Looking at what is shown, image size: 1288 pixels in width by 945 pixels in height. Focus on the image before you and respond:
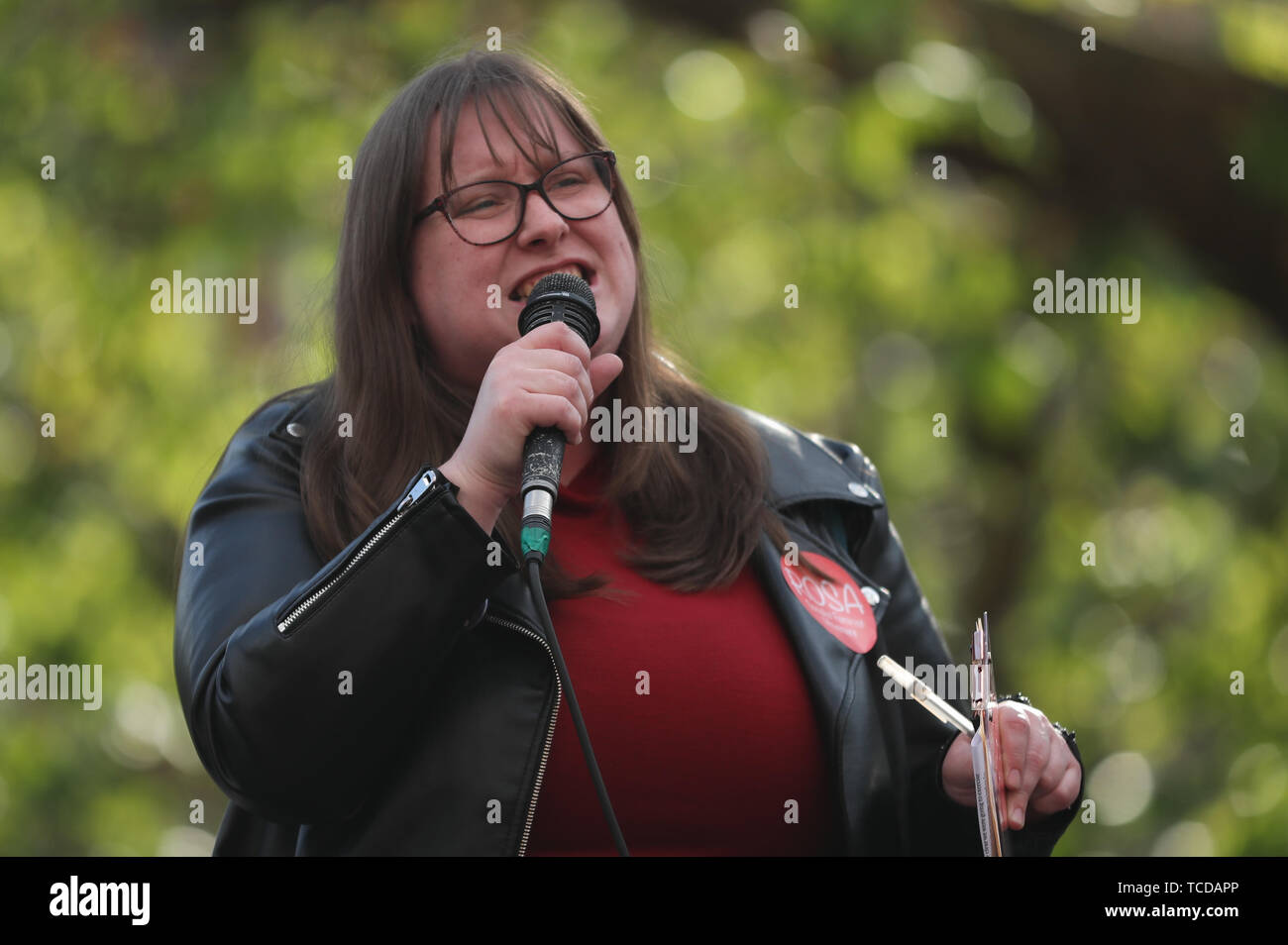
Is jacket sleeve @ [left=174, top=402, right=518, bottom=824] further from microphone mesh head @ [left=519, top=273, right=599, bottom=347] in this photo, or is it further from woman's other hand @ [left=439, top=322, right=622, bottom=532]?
microphone mesh head @ [left=519, top=273, right=599, bottom=347]

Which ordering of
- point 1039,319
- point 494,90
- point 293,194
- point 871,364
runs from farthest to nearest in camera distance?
1. point 871,364
2. point 1039,319
3. point 293,194
4. point 494,90

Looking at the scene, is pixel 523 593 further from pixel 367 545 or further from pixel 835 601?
pixel 835 601

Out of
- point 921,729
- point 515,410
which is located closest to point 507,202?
point 515,410

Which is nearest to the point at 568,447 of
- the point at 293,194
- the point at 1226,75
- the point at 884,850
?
the point at 884,850

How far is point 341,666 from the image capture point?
1817 millimetres

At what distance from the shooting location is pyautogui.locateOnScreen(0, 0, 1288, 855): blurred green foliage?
17.8ft

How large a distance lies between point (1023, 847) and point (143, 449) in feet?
15.8

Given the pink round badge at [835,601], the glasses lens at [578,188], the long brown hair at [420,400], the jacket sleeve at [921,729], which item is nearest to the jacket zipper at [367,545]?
the long brown hair at [420,400]

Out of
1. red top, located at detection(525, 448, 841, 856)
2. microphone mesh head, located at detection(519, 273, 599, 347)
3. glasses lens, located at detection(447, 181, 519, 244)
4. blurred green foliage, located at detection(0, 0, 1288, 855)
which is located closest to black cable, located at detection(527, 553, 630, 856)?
red top, located at detection(525, 448, 841, 856)

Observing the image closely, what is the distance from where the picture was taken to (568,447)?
2.39m

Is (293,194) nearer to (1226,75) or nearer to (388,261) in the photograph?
(1226,75)

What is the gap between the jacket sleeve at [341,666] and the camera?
5.96 feet

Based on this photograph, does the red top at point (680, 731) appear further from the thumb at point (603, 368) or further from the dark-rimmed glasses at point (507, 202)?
the dark-rimmed glasses at point (507, 202)

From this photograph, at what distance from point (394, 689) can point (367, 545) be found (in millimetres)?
164
